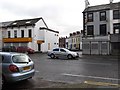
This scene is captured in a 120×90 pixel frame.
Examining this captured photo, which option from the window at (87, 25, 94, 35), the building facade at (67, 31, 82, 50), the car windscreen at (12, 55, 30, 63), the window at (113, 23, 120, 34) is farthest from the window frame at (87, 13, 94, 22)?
the building facade at (67, 31, 82, 50)

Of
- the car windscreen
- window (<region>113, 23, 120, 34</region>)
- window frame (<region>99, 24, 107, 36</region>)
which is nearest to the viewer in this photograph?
the car windscreen

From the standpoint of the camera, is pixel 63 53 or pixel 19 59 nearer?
pixel 19 59

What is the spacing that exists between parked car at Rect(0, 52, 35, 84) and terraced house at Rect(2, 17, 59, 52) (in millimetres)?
35039

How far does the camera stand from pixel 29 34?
43.8 metres

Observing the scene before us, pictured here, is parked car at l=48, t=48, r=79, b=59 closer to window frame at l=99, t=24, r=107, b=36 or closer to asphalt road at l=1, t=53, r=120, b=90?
asphalt road at l=1, t=53, r=120, b=90

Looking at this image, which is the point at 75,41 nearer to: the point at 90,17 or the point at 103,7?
the point at 90,17

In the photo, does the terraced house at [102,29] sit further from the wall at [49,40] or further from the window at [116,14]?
the wall at [49,40]

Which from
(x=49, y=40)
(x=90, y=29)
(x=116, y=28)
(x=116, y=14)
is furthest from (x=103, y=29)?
(x=49, y=40)

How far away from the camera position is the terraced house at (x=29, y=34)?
142ft

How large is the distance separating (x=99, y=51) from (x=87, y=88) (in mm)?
26913

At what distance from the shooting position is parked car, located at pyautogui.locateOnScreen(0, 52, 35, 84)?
299 inches

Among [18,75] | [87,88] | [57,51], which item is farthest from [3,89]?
[57,51]

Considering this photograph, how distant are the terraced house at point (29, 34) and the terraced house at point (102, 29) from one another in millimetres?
13815

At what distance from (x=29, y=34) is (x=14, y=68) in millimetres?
36849
